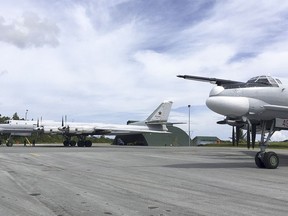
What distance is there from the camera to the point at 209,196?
25.5ft

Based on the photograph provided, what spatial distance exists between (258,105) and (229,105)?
1.23m

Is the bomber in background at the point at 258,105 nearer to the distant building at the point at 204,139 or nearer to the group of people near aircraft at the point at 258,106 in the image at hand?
the group of people near aircraft at the point at 258,106

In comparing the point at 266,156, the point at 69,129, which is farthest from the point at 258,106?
the point at 69,129

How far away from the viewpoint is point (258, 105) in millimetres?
13664

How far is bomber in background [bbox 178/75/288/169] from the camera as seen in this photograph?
1341 cm

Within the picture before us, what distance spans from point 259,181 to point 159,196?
3950mm

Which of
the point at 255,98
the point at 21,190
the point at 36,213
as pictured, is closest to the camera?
the point at 36,213

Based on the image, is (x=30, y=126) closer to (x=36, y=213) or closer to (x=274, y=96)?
(x=274, y=96)

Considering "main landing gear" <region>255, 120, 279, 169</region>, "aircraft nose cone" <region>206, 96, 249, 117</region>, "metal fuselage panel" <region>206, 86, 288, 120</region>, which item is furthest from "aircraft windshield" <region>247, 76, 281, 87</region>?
"main landing gear" <region>255, 120, 279, 169</region>

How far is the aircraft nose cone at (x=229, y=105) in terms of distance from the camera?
13.3 meters

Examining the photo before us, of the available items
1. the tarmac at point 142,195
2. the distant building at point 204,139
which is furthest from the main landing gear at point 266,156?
the distant building at point 204,139

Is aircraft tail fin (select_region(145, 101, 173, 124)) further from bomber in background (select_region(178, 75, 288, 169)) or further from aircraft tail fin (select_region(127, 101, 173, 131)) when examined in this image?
bomber in background (select_region(178, 75, 288, 169))

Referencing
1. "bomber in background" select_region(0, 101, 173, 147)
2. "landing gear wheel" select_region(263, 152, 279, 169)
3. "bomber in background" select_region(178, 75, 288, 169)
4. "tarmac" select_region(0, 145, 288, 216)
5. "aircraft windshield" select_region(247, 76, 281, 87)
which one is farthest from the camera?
"bomber in background" select_region(0, 101, 173, 147)

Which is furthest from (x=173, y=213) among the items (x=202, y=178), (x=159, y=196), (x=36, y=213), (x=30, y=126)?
(x=30, y=126)
